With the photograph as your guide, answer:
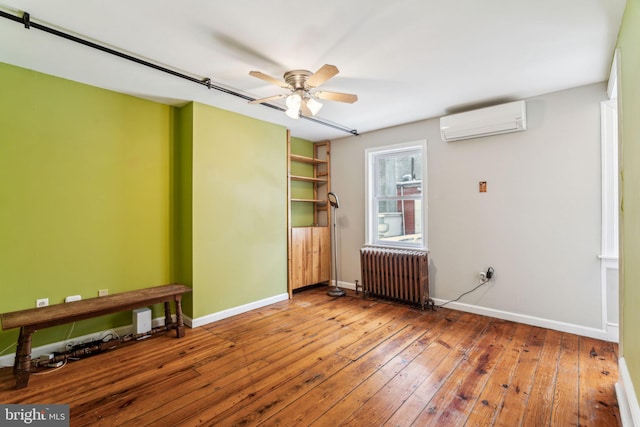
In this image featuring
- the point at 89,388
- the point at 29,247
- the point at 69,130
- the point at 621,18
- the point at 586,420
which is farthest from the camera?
the point at 69,130

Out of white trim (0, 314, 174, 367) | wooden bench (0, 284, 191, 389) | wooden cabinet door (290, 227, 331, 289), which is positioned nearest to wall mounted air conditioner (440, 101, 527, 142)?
wooden cabinet door (290, 227, 331, 289)

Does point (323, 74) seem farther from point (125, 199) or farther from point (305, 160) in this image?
point (305, 160)

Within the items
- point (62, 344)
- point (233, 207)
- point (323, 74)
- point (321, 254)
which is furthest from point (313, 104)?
point (62, 344)

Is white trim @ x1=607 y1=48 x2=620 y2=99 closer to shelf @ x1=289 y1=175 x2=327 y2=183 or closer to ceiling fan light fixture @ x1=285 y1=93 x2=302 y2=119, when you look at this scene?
ceiling fan light fixture @ x1=285 y1=93 x2=302 y2=119

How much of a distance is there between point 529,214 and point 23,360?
4.75 meters

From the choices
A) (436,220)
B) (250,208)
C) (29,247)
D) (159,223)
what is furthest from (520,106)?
(29,247)

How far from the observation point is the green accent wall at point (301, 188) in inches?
194

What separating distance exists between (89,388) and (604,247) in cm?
459

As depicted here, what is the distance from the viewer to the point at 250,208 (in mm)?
3869

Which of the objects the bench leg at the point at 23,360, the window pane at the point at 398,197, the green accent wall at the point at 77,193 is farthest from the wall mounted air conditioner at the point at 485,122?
the bench leg at the point at 23,360

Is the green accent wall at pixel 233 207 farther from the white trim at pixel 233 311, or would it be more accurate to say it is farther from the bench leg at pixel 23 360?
the bench leg at pixel 23 360

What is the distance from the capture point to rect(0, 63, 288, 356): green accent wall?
8.26 ft

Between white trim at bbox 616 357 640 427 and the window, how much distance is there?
232 centimetres

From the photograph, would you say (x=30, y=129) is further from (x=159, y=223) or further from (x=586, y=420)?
(x=586, y=420)
